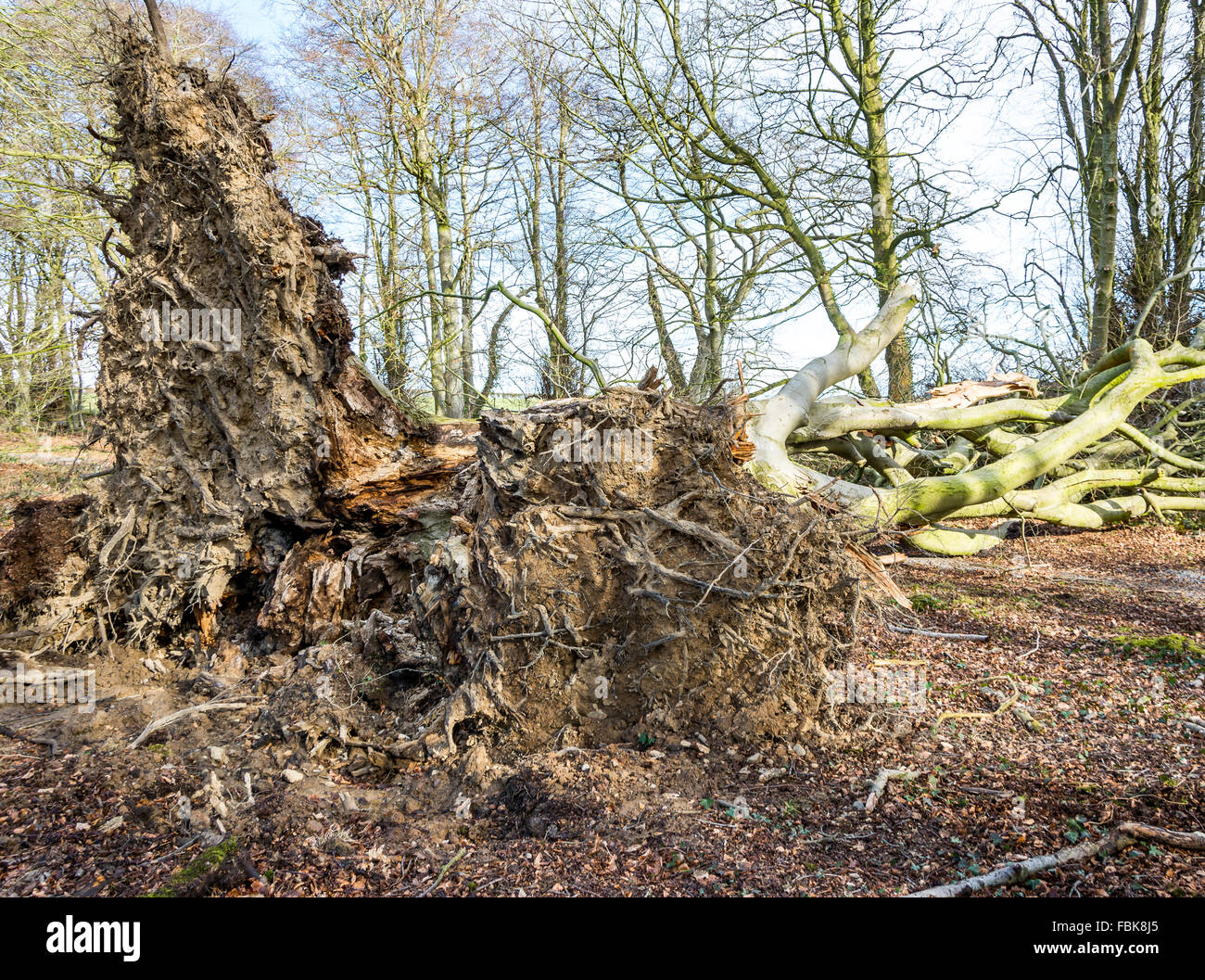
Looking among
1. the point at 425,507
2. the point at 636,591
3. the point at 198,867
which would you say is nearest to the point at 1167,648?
the point at 636,591

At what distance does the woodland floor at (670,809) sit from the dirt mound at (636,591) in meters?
0.28

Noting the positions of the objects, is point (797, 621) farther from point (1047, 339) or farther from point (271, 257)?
point (1047, 339)

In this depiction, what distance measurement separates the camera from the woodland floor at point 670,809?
2.67m

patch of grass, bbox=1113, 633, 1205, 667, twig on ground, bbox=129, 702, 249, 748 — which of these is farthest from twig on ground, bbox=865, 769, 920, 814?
twig on ground, bbox=129, 702, 249, 748

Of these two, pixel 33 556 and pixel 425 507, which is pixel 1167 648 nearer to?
pixel 425 507

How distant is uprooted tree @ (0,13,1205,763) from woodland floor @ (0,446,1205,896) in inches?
14.4

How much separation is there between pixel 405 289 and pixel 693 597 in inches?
382

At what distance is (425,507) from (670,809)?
10.2ft

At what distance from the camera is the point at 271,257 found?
5.11 metres

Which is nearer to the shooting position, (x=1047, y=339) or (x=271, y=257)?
(x=271, y=257)

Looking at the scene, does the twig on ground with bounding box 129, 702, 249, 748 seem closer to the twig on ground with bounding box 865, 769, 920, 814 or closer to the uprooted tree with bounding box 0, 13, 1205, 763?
the uprooted tree with bounding box 0, 13, 1205, 763

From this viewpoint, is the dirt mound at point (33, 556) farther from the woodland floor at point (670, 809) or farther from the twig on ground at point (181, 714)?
the twig on ground at point (181, 714)
